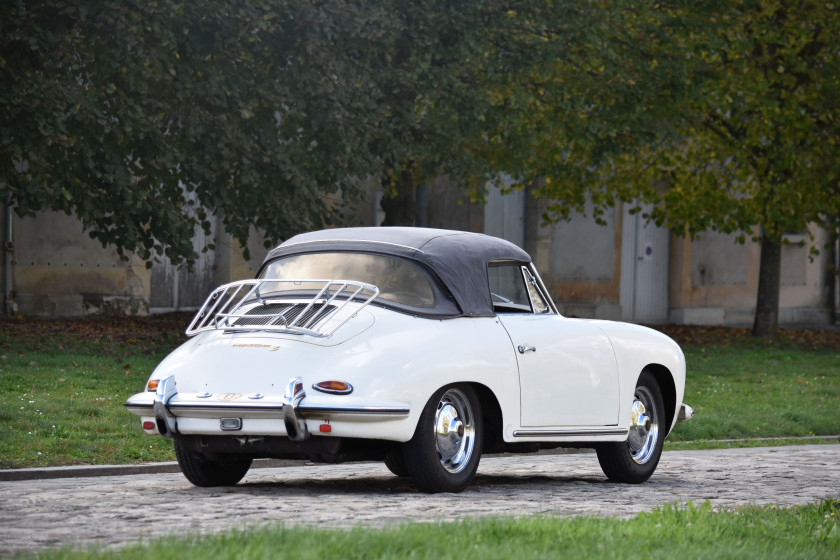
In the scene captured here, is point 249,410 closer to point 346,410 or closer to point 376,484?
point 346,410

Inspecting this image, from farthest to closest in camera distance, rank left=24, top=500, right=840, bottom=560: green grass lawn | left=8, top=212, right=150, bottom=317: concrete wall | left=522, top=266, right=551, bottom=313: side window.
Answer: left=8, top=212, right=150, bottom=317: concrete wall → left=522, top=266, right=551, bottom=313: side window → left=24, top=500, right=840, bottom=560: green grass lawn

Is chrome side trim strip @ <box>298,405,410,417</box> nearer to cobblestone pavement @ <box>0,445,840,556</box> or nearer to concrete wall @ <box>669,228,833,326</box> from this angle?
cobblestone pavement @ <box>0,445,840,556</box>

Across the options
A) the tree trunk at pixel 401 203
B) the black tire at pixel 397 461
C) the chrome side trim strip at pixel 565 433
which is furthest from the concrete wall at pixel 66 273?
the black tire at pixel 397 461

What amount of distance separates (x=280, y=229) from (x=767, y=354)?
1032 cm

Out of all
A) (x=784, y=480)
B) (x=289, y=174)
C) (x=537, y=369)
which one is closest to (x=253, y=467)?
(x=537, y=369)

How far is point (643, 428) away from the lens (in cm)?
1112

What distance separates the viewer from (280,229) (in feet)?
66.1

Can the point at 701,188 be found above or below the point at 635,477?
above

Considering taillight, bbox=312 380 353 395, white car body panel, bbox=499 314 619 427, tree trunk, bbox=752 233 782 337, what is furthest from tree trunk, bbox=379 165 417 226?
taillight, bbox=312 380 353 395

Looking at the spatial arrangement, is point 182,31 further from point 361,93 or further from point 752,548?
point 752,548

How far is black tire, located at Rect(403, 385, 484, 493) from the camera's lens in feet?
29.1

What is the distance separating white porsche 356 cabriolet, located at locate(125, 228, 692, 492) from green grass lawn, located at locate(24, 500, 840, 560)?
1524 mm

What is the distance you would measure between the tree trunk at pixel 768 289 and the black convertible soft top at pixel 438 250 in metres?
20.1

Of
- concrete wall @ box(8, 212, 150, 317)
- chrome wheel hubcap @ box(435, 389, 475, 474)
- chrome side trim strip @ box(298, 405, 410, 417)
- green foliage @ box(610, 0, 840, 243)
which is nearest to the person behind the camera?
chrome side trim strip @ box(298, 405, 410, 417)
